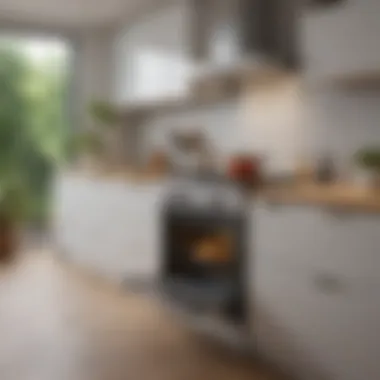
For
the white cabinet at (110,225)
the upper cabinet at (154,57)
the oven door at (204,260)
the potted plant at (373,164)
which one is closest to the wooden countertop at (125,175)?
the white cabinet at (110,225)

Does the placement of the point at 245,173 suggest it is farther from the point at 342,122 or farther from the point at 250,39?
the point at 250,39

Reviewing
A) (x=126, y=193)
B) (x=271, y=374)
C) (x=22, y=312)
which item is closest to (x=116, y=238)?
(x=126, y=193)

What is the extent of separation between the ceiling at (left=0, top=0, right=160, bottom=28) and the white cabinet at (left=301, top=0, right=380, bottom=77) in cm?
211

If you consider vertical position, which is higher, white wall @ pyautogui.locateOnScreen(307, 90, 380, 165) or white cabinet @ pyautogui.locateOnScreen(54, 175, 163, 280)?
white wall @ pyautogui.locateOnScreen(307, 90, 380, 165)

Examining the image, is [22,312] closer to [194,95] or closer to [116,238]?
[116,238]

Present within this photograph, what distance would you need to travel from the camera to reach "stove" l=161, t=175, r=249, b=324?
115 inches

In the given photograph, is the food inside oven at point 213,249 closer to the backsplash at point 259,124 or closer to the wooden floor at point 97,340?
the wooden floor at point 97,340

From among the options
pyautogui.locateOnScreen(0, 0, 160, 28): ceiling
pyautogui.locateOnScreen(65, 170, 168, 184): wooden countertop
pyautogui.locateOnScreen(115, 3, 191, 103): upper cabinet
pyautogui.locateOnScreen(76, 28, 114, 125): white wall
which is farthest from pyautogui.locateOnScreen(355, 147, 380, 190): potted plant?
pyautogui.locateOnScreen(76, 28, 114, 125): white wall

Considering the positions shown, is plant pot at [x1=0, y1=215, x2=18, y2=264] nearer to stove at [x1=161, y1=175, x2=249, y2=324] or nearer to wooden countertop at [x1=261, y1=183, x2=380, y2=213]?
stove at [x1=161, y1=175, x2=249, y2=324]

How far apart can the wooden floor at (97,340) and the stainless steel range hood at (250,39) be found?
1.56 metres

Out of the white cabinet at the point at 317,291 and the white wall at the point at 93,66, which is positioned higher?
the white wall at the point at 93,66

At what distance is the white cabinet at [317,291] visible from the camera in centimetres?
222

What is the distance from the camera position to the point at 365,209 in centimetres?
221

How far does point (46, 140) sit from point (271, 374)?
403 cm
